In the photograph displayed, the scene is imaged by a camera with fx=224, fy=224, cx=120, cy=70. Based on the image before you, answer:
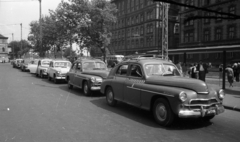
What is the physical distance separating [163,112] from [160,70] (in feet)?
4.89

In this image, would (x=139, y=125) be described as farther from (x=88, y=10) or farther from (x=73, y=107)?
(x=88, y=10)

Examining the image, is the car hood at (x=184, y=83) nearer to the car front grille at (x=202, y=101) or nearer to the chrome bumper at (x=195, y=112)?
the car front grille at (x=202, y=101)

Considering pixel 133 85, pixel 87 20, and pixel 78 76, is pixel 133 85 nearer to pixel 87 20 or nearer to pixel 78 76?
pixel 78 76

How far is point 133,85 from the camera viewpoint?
267 inches

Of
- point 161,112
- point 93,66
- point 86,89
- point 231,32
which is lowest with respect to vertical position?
point 161,112

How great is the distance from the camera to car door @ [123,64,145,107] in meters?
6.58

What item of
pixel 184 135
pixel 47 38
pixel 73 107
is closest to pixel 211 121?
pixel 184 135

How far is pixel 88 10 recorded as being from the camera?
70.9 ft

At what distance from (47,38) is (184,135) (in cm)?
3356

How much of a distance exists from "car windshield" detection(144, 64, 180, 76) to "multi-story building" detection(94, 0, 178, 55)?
3897cm

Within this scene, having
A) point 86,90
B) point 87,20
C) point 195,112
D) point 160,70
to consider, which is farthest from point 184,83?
point 87,20

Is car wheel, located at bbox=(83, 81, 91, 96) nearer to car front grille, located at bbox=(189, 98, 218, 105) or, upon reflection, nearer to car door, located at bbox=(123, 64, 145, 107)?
car door, located at bbox=(123, 64, 145, 107)

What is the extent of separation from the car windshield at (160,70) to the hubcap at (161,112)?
1.16 m

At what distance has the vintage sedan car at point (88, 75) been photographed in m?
9.96
